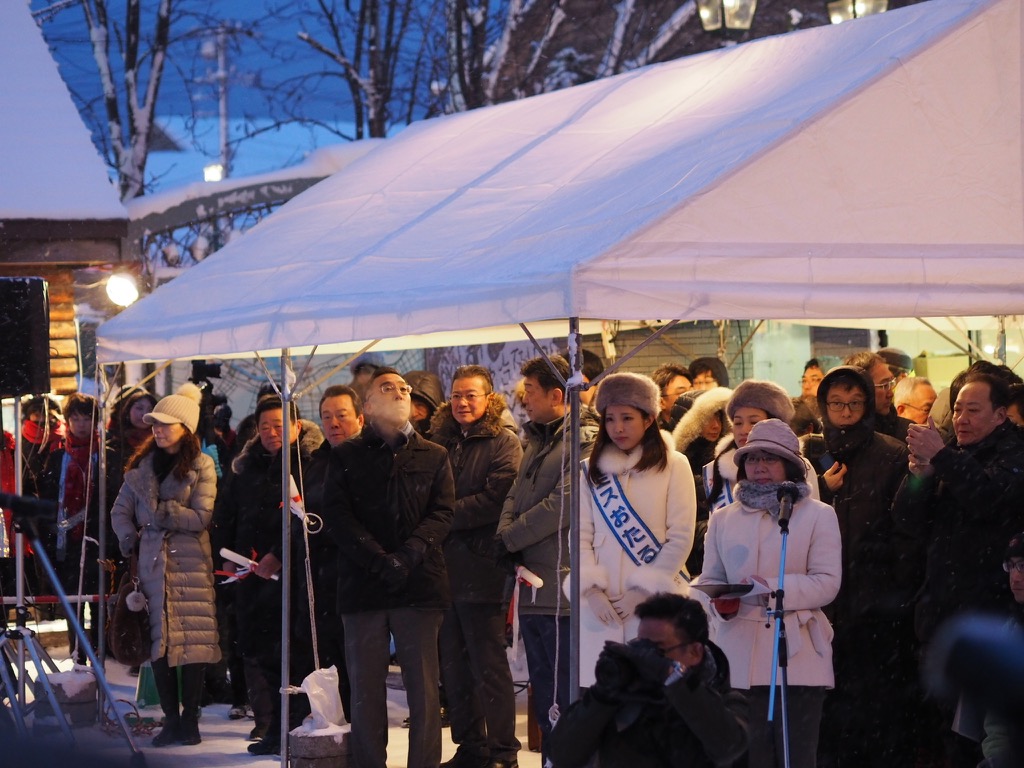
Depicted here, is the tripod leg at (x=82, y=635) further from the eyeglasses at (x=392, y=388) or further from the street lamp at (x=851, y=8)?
the street lamp at (x=851, y=8)

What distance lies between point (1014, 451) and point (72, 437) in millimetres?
7353

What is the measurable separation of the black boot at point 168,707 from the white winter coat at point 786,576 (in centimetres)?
405

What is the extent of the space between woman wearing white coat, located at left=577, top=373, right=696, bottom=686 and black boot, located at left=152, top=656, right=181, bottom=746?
3.33 metres

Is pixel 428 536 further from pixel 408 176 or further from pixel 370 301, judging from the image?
pixel 408 176

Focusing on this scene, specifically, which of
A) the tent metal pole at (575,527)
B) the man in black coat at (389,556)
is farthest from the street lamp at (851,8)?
the tent metal pole at (575,527)

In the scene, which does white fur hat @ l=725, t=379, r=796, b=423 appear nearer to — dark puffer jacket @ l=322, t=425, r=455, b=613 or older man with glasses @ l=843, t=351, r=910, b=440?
older man with glasses @ l=843, t=351, r=910, b=440

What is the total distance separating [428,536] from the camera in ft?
24.0

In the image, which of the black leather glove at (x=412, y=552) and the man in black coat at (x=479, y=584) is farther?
the man in black coat at (x=479, y=584)

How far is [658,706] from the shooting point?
4.61 meters

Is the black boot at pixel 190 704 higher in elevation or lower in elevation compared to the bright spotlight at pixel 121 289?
lower

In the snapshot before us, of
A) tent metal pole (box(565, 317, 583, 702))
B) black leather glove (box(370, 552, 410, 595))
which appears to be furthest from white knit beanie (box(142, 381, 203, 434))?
tent metal pole (box(565, 317, 583, 702))

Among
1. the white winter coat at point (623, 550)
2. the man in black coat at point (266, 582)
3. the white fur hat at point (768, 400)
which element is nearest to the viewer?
the white winter coat at point (623, 550)

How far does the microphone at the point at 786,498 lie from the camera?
18.4 feet

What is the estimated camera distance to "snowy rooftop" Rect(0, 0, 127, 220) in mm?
13414
